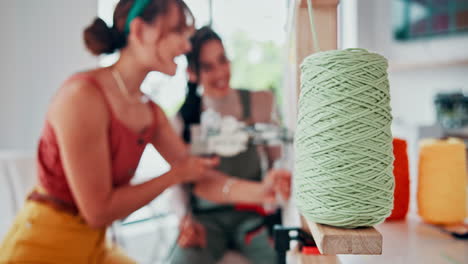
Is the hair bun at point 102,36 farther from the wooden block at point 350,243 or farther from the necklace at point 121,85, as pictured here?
the wooden block at point 350,243

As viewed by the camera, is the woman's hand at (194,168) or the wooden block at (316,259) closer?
the wooden block at (316,259)

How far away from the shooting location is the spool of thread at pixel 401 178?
596 millimetres

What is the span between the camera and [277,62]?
1.03 metres

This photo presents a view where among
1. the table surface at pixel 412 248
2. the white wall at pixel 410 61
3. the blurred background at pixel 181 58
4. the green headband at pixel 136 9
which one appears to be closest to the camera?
the table surface at pixel 412 248

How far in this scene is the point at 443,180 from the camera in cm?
64

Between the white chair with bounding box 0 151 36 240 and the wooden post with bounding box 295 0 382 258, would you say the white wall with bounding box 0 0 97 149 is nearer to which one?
the white chair with bounding box 0 151 36 240

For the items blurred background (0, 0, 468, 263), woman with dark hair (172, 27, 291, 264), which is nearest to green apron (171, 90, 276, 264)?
woman with dark hair (172, 27, 291, 264)

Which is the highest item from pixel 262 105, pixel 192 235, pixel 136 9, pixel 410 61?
pixel 136 9

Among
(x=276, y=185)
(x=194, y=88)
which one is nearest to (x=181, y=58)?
(x=194, y=88)

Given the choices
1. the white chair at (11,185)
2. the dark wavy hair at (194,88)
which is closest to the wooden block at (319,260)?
the dark wavy hair at (194,88)

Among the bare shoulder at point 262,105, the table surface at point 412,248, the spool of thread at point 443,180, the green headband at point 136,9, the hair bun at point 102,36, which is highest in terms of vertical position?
the green headband at point 136,9

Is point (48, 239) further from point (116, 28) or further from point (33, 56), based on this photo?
point (33, 56)

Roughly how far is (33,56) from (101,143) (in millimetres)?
755

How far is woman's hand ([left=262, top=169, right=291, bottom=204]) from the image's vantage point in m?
1.00
